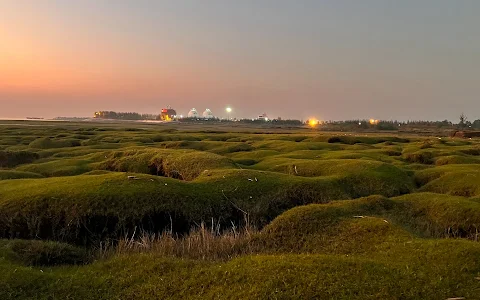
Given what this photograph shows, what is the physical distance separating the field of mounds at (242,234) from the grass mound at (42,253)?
0.03m

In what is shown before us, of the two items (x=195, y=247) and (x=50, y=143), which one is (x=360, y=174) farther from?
(x=50, y=143)

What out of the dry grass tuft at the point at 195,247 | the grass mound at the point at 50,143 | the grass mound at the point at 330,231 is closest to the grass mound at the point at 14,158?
the grass mound at the point at 50,143

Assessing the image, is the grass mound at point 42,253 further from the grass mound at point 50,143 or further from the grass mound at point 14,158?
the grass mound at point 50,143

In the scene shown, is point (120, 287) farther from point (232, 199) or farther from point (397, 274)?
point (232, 199)

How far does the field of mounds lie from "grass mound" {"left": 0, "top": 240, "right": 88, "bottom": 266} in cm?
3

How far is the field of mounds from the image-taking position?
8.41 metres

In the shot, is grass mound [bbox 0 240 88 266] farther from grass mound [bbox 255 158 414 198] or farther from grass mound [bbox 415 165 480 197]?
grass mound [bbox 415 165 480 197]

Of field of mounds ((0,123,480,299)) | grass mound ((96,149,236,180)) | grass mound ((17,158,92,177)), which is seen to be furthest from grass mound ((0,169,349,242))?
grass mound ((17,158,92,177))

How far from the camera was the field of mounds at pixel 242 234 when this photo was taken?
8.41 m

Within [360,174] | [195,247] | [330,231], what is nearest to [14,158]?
[195,247]

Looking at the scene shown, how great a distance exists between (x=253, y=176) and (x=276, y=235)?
6.18 meters

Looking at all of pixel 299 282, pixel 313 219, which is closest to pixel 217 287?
pixel 299 282

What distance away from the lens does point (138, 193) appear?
1550 centimetres

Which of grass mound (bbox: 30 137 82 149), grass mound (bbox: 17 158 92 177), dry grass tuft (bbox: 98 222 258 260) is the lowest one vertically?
dry grass tuft (bbox: 98 222 258 260)
